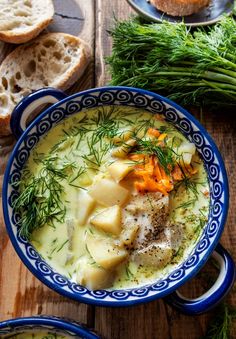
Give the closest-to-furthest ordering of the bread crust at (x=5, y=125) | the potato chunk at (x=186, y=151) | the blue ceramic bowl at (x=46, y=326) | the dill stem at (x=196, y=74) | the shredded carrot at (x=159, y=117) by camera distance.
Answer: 1. the blue ceramic bowl at (x=46, y=326)
2. the potato chunk at (x=186, y=151)
3. the shredded carrot at (x=159, y=117)
4. the dill stem at (x=196, y=74)
5. the bread crust at (x=5, y=125)

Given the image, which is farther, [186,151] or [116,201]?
[186,151]

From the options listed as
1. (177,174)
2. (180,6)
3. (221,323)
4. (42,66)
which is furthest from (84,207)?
(180,6)

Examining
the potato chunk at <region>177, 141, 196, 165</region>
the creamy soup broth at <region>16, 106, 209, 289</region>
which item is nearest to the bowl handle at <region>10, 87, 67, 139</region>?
the creamy soup broth at <region>16, 106, 209, 289</region>

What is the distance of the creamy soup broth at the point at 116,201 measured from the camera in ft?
7.16

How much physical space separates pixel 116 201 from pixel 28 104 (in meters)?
0.59

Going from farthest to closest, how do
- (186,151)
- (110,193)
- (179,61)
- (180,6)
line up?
1. (180,6)
2. (179,61)
3. (186,151)
4. (110,193)

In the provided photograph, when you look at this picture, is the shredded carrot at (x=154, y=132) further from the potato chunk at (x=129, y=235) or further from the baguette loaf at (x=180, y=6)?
the baguette loaf at (x=180, y=6)

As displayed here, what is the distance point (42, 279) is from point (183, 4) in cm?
157

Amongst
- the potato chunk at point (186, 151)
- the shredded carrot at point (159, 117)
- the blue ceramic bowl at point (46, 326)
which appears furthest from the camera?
the shredded carrot at point (159, 117)

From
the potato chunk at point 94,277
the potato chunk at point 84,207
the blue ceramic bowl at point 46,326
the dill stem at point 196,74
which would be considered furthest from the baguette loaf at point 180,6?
the blue ceramic bowl at point 46,326

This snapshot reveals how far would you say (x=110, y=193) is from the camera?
2.24m

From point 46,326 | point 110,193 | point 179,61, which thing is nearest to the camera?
point 46,326

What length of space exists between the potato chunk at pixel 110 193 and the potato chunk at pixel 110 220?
0.10 feet

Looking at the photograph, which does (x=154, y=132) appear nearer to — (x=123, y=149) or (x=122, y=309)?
(x=123, y=149)
